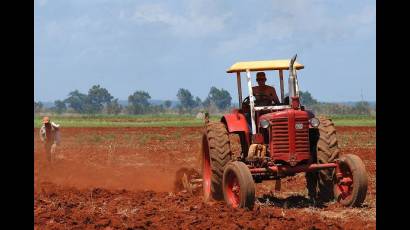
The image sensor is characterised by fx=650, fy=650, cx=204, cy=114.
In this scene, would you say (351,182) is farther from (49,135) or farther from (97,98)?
(97,98)

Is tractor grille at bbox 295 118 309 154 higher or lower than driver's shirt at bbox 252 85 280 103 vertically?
lower

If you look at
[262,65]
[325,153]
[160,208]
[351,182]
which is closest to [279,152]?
[325,153]

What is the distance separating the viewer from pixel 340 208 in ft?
35.2

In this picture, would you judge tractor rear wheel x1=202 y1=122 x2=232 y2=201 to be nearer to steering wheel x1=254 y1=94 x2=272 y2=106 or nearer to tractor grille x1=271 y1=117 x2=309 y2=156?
steering wheel x1=254 y1=94 x2=272 y2=106

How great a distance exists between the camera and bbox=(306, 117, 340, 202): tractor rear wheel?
436 inches

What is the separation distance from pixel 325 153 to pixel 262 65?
6.56 feet

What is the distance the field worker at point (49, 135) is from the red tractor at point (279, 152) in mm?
7964

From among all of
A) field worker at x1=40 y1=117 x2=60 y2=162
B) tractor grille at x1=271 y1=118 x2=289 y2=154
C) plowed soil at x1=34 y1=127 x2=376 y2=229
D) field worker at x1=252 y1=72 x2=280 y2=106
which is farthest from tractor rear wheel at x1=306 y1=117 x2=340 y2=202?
field worker at x1=40 y1=117 x2=60 y2=162

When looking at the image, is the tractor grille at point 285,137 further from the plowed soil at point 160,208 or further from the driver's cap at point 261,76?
the driver's cap at point 261,76

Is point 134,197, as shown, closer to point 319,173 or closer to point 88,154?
point 319,173

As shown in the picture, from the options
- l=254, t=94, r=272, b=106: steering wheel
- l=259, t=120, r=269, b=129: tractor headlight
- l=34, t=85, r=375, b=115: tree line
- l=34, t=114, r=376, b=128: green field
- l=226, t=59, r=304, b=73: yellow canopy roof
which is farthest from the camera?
l=34, t=85, r=375, b=115: tree line

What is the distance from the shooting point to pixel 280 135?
10867 mm
